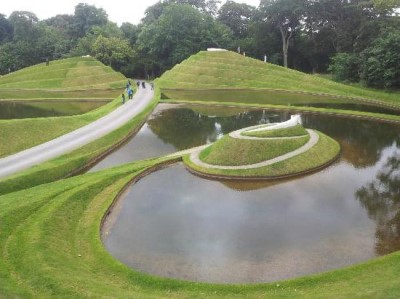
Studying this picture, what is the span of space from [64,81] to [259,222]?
64883 mm

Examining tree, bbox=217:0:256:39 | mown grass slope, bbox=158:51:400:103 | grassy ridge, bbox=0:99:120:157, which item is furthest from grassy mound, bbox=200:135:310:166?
tree, bbox=217:0:256:39

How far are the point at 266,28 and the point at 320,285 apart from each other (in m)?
74.1

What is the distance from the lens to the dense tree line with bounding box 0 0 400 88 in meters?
62.1

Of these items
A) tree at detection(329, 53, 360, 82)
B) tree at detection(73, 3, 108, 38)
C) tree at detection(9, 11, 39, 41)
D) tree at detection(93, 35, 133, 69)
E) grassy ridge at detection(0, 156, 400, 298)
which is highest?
tree at detection(73, 3, 108, 38)

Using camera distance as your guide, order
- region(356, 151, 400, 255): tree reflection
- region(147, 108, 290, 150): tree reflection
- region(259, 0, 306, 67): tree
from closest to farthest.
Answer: region(356, 151, 400, 255): tree reflection < region(147, 108, 290, 150): tree reflection < region(259, 0, 306, 67): tree

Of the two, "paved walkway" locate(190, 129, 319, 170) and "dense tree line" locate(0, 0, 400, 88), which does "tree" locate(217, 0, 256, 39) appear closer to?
"dense tree line" locate(0, 0, 400, 88)

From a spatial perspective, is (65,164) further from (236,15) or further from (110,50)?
(236,15)

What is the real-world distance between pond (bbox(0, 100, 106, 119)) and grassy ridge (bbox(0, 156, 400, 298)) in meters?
31.4

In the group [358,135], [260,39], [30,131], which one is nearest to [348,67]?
[260,39]

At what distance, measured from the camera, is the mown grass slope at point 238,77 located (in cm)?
6225

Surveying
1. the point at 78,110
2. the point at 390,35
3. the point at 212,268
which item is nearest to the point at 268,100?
the point at 390,35

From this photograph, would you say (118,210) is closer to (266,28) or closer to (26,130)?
(26,130)

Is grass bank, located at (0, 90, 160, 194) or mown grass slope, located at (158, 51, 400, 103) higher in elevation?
mown grass slope, located at (158, 51, 400, 103)

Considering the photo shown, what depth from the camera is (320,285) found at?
1465 cm
